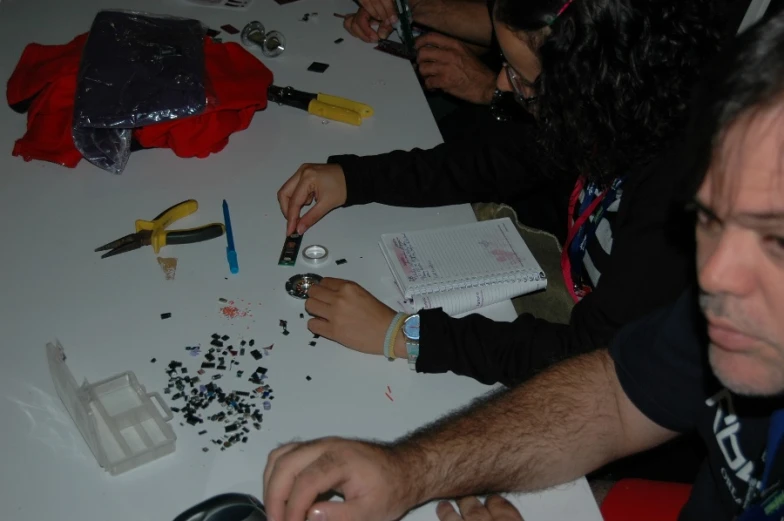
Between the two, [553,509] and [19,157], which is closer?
[553,509]

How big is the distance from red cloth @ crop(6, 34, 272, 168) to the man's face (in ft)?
3.17

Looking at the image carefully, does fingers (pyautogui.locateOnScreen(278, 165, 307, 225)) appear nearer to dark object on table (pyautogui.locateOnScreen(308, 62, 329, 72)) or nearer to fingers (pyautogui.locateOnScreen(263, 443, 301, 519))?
dark object on table (pyautogui.locateOnScreen(308, 62, 329, 72))

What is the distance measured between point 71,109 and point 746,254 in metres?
1.21

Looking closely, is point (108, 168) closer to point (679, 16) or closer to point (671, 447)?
point (679, 16)

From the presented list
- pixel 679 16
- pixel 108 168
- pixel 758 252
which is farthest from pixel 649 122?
pixel 108 168

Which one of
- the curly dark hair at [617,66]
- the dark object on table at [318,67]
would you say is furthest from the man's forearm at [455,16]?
the curly dark hair at [617,66]

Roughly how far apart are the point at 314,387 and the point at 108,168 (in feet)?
2.11

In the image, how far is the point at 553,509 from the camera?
1030 mm

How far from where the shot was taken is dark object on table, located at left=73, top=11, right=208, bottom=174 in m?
1.45

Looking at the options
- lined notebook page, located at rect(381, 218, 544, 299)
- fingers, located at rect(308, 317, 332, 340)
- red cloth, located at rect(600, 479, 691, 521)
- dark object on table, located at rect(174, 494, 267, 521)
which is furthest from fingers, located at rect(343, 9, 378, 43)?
dark object on table, located at rect(174, 494, 267, 521)

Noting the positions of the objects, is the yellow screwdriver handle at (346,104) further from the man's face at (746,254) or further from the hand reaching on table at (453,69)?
the man's face at (746,254)

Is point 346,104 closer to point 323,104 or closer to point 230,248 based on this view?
point 323,104

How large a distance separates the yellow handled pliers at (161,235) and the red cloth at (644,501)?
795 mm

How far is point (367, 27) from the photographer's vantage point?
188 cm
